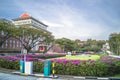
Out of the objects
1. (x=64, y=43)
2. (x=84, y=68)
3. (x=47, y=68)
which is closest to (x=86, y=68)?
(x=84, y=68)

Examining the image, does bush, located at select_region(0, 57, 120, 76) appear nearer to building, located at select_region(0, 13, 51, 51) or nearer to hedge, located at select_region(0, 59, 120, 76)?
hedge, located at select_region(0, 59, 120, 76)

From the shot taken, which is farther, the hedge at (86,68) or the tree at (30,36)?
the tree at (30,36)

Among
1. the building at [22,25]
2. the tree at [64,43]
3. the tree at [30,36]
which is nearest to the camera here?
the tree at [30,36]

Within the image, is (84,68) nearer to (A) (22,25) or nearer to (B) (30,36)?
(B) (30,36)

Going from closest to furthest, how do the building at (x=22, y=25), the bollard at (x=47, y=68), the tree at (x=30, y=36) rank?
the bollard at (x=47, y=68)
the tree at (x=30, y=36)
the building at (x=22, y=25)

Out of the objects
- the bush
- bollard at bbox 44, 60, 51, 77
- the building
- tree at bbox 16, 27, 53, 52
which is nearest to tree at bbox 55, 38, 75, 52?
the building

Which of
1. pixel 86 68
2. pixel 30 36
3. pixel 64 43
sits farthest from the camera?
pixel 64 43

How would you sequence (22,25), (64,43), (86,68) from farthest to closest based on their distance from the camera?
(64,43)
(22,25)
(86,68)

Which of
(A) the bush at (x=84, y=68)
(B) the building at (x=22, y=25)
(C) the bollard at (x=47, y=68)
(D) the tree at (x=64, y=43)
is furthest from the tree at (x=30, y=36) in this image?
(C) the bollard at (x=47, y=68)

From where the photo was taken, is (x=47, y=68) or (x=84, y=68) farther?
(x=84, y=68)

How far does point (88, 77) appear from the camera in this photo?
11.8m

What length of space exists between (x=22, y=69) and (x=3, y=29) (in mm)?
26115

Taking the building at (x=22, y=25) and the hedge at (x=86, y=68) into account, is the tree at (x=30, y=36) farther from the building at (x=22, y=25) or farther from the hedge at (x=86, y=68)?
the hedge at (x=86, y=68)

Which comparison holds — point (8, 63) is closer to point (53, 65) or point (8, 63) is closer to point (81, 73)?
point (53, 65)
